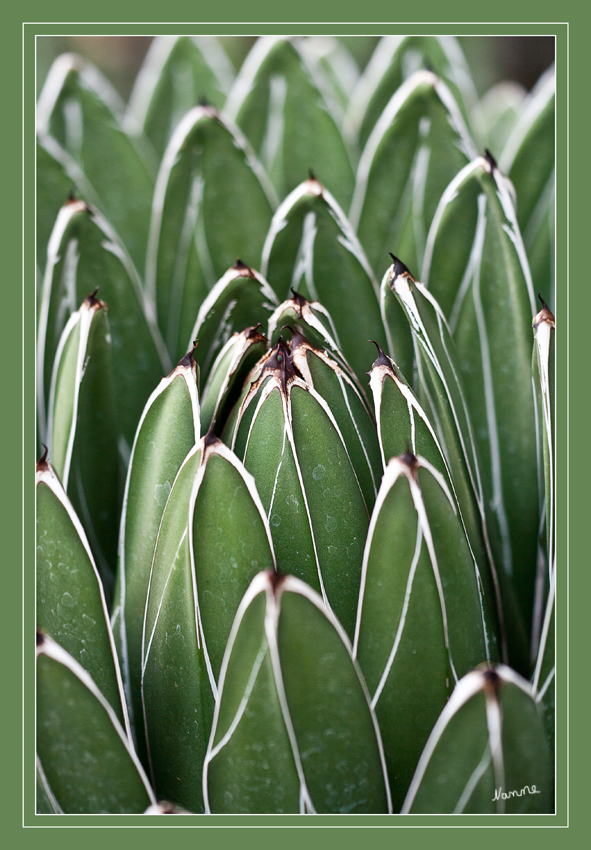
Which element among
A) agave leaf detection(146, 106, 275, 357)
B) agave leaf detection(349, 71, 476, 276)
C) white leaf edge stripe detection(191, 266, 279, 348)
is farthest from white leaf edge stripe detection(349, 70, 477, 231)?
white leaf edge stripe detection(191, 266, 279, 348)

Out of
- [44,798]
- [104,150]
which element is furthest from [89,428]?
[104,150]

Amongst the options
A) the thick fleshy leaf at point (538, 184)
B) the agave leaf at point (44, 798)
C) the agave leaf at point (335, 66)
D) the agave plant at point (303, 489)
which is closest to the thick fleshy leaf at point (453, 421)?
the agave plant at point (303, 489)

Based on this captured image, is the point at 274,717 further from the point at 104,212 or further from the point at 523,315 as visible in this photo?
the point at 104,212

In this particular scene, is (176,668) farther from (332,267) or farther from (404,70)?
(404,70)

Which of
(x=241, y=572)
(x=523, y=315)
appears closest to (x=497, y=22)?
(x=523, y=315)

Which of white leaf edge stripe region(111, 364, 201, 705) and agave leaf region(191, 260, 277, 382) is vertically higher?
agave leaf region(191, 260, 277, 382)

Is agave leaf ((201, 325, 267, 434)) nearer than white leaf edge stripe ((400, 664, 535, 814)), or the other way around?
white leaf edge stripe ((400, 664, 535, 814))

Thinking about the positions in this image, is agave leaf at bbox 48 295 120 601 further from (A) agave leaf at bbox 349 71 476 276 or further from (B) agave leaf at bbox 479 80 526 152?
(B) agave leaf at bbox 479 80 526 152
